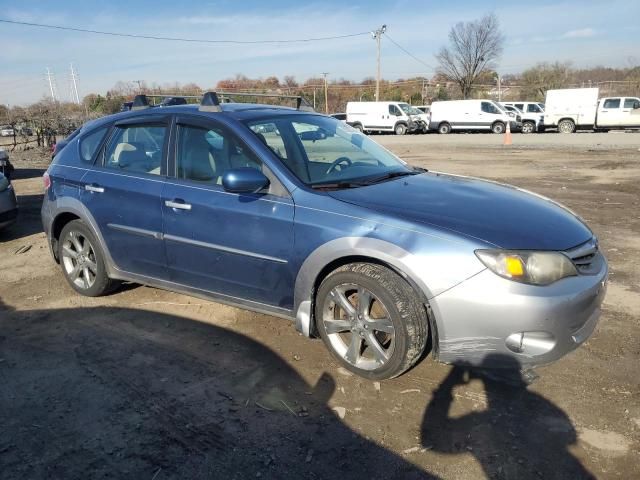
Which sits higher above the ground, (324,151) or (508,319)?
(324,151)

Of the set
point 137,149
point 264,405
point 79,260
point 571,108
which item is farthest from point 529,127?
point 264,405

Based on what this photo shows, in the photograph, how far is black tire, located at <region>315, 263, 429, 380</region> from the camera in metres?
3.05

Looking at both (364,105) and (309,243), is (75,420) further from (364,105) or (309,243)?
(364,105)

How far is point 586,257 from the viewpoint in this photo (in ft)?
10.4

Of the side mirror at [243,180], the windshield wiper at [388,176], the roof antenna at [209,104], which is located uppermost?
the roof antenna at [209,104]

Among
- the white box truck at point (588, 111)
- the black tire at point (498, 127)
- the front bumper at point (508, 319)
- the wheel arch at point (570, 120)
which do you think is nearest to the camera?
the front bumper at point (508, 319)

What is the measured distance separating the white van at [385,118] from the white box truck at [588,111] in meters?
8.10

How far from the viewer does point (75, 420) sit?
295 cm

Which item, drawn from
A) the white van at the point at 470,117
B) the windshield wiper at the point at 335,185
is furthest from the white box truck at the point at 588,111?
the windshield wiper at the point at 335,185

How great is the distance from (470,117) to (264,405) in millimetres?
31208

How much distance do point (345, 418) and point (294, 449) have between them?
0.38 meters

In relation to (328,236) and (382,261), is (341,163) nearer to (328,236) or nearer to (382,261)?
(328,236)

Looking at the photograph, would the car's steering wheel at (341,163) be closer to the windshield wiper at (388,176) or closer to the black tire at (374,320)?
the windshield wiper at (388,176)

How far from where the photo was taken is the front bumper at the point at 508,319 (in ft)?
9.22
